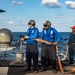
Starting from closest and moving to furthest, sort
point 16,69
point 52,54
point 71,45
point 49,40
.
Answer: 1. point 49,40
2. point 52,54
3. point 16,69
4. point 71,45

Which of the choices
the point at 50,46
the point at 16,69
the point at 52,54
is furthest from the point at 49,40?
the point at 16,69

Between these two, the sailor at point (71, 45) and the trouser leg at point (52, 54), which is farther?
the sailor at point (71, 45)

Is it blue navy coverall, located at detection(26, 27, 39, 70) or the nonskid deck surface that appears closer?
blue navy coverall, located at detection(26, 27, 39, 70)

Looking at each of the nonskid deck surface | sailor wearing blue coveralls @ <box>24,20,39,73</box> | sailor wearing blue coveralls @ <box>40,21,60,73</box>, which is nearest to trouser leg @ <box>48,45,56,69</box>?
sailor wearing blue coveralls @ <box>40,21,60,73</box>

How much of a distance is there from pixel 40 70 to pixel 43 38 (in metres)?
1.12

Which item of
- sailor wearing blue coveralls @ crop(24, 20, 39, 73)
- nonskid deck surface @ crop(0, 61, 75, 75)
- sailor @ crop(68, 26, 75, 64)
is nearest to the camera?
sailor wearing blue coveralls @ crop(24, 20, 39, 73)

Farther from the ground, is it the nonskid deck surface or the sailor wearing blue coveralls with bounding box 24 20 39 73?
the sailor wearing blue coveralls with bounding box 24 20 39 73

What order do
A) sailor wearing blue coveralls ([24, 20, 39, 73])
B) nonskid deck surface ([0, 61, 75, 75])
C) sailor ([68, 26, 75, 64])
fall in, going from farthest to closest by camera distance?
sailor ([68, 26, 75, 64]), nonskid deck surface ([0, 61, 75, 75]), sailor wearing blue coveralls ([24, 20, 39, 73])

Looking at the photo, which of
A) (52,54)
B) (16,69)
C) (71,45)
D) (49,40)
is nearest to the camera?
(49,40)

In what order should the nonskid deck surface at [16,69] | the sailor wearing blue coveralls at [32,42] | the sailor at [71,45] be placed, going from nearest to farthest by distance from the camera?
1. the sailor wearing blue coveralls at [32,42]
2. the nonskid deck surface at [16,69]
3. the sailor at [71,45]

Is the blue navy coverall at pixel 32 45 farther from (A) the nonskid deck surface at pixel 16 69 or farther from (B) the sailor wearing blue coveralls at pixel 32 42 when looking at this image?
(A) the nonskid deck surface at pixel 16 69

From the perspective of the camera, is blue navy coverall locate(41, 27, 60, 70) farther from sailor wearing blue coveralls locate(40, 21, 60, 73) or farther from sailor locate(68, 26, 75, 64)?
sailor locate(68, 26, 75, 64)

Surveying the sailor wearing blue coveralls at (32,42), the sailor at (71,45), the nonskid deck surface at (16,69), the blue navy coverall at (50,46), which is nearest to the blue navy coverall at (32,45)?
the sailor wearing blue coveralls at (32,42)

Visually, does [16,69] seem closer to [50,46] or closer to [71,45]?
[50,46]
